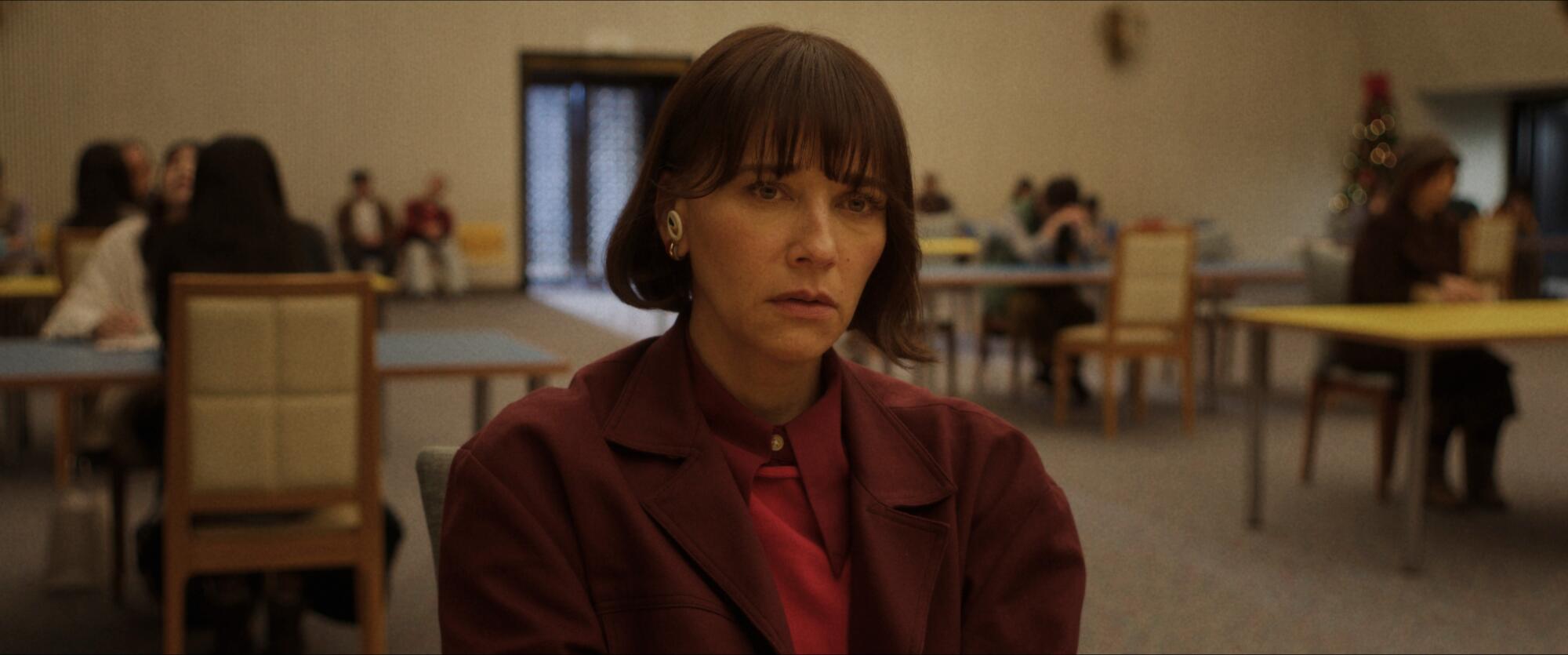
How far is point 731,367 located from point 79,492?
2.69 metres

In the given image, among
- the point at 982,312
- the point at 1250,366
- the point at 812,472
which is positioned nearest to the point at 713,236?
the point at 812,472

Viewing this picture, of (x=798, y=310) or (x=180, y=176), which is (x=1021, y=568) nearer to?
(x=798, y=310)

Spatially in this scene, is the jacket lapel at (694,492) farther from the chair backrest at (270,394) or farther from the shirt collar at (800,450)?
the chair backrest at (270,394)

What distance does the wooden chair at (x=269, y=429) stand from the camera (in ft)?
8.66

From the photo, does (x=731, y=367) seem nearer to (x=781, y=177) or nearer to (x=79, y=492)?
(x=781, y=177)

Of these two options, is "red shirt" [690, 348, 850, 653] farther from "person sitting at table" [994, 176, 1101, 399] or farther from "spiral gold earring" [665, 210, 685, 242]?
"person sitting at table" [994, 176, 1101, 399]

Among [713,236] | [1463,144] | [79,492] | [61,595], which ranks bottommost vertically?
[61,595]

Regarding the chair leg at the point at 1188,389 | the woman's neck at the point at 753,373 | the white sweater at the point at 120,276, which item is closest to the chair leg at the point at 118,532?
the white sweater at the point at 120,276

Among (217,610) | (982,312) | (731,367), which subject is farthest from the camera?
(982,312)

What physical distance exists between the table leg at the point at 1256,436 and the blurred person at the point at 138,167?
3004mm

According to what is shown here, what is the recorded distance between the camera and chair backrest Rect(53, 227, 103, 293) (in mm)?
4461

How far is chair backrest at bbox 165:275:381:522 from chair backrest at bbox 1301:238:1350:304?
155 inches

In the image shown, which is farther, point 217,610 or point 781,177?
point 217,610

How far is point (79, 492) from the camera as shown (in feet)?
11.0
